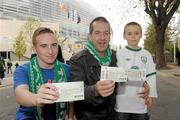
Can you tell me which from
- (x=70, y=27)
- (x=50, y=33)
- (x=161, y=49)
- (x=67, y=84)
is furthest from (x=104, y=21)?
(x=70, y=27)

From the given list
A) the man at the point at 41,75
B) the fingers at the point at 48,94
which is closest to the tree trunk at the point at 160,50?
the man at the point at 41,75

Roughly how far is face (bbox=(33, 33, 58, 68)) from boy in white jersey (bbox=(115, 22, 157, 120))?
1213mm

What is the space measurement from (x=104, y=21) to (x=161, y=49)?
42536 mm

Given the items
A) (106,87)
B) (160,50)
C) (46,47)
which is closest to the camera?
(106,87)

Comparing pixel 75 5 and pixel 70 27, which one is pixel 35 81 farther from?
pixel 70 27

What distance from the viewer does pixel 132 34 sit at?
205 inches

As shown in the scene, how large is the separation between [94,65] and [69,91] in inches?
29.7

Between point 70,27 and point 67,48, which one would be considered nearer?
point 67,48

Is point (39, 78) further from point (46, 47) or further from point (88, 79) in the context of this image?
point (88, 79)

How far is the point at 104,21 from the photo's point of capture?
419 centimetres

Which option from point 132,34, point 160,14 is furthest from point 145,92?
point 160,14

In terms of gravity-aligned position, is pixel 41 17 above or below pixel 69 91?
above

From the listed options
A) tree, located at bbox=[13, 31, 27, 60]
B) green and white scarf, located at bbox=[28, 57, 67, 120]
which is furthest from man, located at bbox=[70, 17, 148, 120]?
tree, located at bbox=[13, 31, 27, 60]

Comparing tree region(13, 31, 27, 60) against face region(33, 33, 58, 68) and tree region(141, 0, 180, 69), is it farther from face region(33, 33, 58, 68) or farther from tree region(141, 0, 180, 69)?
face region(33, 33, 58, 68)
